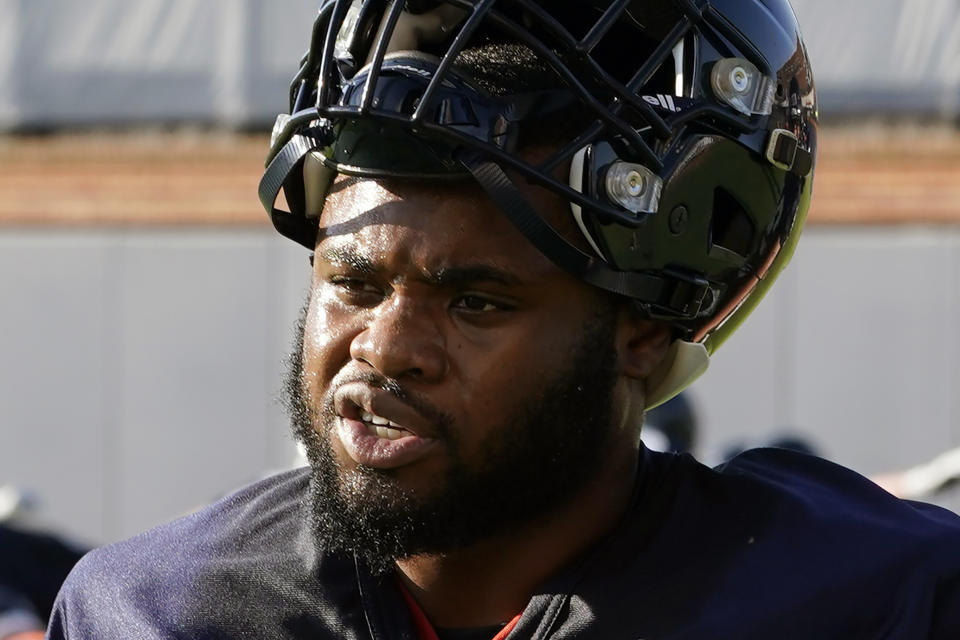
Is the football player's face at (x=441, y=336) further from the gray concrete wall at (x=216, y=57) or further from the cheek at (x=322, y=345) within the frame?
the gray concrete wall at (x=216, y=57)

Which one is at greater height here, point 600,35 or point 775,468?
point 600,35

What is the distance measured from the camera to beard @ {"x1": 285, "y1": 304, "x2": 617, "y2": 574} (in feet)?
6.63

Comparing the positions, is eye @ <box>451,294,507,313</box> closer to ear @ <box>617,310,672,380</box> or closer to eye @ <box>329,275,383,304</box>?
eye @ <box>329,275,383,304</box>

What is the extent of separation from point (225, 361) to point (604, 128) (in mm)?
7412

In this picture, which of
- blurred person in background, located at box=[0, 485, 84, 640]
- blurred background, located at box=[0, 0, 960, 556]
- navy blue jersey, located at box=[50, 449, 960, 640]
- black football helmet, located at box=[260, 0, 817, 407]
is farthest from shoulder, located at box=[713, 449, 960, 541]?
blurred background, located at box=[0, 0, 960, 556]

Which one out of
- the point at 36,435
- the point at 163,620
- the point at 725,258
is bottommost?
the point at 36,435

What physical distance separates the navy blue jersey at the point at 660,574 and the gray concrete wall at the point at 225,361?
21.0 feet

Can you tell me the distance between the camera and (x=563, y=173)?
80.0 inches

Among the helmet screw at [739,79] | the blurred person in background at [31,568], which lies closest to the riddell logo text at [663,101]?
the helmet screw at [739,79]

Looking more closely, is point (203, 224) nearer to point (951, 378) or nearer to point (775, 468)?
point (951, 378)

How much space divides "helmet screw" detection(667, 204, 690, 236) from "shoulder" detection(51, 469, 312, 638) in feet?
2.22

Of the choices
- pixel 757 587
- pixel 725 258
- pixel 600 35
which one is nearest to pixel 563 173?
pixel 600 35

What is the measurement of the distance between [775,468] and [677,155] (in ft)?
1.62

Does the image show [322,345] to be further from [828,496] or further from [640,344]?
[828,496]
